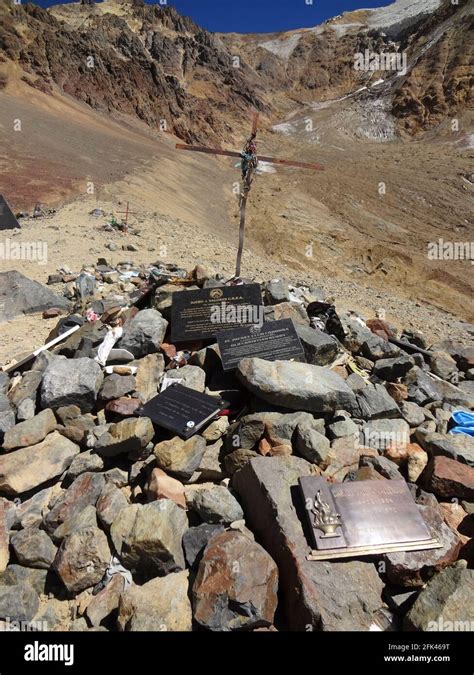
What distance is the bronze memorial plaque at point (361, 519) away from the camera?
324cm

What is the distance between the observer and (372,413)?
4.79m

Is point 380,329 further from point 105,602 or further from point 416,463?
point 105,602

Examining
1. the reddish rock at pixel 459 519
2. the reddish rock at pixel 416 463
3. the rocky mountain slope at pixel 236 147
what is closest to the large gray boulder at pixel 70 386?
the reddish rock at pixel 416 463

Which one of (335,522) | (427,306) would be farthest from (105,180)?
(335,522)

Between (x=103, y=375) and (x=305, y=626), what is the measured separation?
11.6 ft

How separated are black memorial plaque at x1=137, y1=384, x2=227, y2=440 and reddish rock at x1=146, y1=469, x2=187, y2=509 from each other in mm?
451

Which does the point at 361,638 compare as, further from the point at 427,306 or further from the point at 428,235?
the point at 428,235

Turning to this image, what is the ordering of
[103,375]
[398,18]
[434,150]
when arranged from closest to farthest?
[103,375] < [434,150] < [398,18]

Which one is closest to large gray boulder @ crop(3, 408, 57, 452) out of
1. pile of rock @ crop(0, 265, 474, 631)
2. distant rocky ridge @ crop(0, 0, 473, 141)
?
pile of rock @ crop(0, 265, 474, 631)

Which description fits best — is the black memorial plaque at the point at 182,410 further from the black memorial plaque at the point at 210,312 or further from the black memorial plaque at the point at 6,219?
the black memorial plaque at the point at 6,219

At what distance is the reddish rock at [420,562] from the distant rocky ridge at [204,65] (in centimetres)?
4003

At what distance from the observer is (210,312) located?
19.1 ft

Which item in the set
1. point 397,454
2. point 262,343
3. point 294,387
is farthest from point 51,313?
point 397,454

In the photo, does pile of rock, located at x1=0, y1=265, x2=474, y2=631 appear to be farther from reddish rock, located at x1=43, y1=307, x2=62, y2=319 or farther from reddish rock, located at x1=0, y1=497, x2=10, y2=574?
reddish rock, located at x1=43, y1=307, x2=62, y2=319
